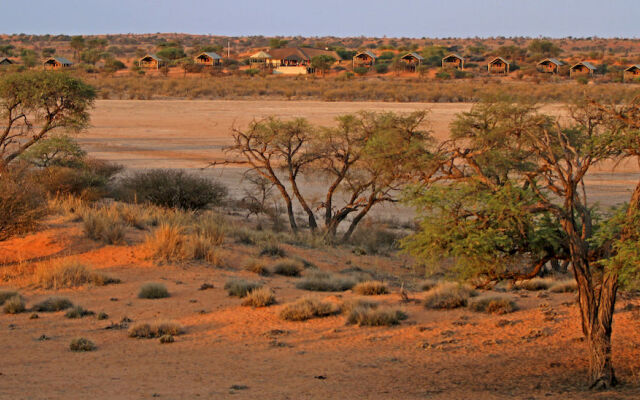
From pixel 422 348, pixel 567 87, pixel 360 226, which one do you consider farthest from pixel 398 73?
pixel 422 348

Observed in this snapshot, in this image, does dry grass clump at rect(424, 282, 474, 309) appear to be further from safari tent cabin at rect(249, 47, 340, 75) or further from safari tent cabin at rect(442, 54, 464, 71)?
safari tent cabin at rect(442, 54, 464, 71)

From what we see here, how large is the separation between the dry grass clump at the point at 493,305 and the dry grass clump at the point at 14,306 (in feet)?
24.0

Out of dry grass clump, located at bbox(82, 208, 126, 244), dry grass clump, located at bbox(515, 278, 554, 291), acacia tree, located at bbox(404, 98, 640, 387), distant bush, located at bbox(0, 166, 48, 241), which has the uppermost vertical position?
acacia tree, located at bbox(404, 98, 640, 387)

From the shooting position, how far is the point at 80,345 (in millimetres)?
10195

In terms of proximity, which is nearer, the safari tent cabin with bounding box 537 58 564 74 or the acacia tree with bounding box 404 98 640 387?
the acacia tree with bounding box 404 98 640 387

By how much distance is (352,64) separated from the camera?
9844 cm

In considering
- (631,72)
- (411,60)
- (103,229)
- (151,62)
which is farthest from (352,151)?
(151,62)

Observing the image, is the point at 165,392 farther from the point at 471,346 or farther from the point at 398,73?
the point at 398,73

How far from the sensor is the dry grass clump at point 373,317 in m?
11.5

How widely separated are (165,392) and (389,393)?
2.47 meters

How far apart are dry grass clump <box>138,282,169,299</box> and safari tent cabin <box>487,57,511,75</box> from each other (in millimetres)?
80810

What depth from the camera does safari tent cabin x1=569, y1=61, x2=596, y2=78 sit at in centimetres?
8425

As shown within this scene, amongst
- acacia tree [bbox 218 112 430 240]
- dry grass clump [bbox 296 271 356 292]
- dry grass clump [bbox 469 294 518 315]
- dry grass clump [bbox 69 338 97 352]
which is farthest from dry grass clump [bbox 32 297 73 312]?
acacia tree [bbox 218 112 430 240]

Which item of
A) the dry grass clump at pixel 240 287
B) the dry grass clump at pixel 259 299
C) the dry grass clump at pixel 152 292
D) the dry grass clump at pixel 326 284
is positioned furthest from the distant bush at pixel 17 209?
the dry grass clump at pixel 326 284
